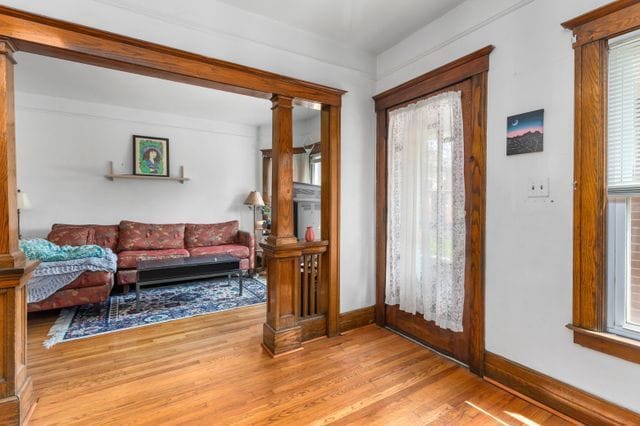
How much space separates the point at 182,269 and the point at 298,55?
110 inches

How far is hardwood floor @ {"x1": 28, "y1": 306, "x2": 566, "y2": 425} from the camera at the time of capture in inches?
71.7

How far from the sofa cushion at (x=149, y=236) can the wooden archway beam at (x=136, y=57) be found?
3.34 meters

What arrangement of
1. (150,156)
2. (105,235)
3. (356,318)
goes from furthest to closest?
1. (150,156)
2. (105,235)
3. (356,318)

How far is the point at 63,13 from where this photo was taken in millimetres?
1888

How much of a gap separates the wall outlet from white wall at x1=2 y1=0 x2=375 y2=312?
4.72 ft

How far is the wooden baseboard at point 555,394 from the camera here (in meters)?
1.64

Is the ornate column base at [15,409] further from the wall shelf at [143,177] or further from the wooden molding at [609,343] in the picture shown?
the wall shelf at [143,177]

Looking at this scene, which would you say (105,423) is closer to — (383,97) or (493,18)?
(383,97)

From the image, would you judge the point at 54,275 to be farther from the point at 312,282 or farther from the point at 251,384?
the point at 312,282

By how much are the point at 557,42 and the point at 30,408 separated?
12.5 ft

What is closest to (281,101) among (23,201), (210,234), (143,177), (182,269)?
(182,269)

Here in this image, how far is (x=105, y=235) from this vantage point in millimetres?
4695

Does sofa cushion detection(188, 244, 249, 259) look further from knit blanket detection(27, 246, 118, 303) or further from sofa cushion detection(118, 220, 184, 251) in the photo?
knit blanket detection(27, 246, 118, 303)

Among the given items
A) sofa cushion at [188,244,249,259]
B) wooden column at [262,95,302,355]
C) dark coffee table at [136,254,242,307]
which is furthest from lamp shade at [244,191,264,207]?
wooden column at [262,95,302,355]
